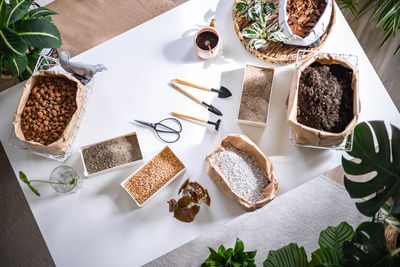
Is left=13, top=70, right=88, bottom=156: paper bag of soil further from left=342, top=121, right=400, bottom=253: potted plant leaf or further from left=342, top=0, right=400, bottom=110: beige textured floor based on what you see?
left=342, top=0, right=400, bottom=110: beige textured floor

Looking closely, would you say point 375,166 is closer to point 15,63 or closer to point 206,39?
Result: point 206,39

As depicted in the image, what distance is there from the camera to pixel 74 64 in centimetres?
155

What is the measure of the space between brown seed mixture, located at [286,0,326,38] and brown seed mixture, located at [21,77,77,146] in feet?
3.34

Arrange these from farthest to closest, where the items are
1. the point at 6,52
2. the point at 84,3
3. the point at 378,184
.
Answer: the point at 84,3 → the point at 6,52 → the point at 378,184

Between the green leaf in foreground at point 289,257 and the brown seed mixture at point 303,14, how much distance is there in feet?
3.02

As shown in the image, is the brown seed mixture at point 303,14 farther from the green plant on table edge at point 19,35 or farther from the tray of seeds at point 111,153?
the green plant on table edge at point 19,35

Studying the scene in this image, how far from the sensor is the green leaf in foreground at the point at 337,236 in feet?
4.84

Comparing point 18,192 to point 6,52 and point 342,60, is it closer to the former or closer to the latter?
point 6,52

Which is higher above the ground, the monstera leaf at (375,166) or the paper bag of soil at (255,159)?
the monstera leaf at (375,166)

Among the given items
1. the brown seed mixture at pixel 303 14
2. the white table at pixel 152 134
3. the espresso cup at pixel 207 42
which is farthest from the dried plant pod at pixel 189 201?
the brown seed mixture at pixel 303 14

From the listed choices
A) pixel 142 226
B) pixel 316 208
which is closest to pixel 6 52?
pixel 142 226

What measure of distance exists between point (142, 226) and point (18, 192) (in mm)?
1267

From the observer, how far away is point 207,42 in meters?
1.62

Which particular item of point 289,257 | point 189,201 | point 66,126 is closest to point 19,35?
point 66,126
